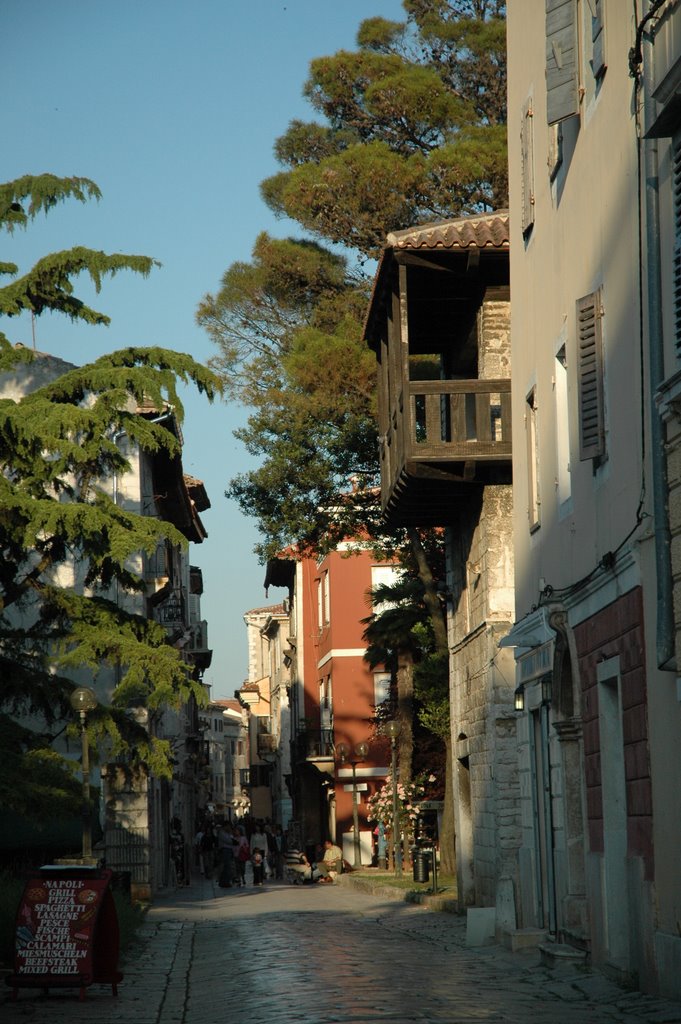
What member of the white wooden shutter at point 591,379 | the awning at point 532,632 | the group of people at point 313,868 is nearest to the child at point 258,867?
the group of people at point 313,868

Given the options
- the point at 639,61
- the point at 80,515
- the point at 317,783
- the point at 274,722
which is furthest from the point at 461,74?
the point at 274,722

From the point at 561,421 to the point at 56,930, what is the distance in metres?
7.07

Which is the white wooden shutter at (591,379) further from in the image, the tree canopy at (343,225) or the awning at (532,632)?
the tree canopy at (343,225)

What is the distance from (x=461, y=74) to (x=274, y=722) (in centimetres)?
5436

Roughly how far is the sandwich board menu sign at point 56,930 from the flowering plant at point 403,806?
2268 cm

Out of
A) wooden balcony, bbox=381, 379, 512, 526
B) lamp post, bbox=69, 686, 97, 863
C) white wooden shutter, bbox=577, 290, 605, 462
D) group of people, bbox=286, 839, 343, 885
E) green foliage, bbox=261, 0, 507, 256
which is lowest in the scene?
group of people, bbox=286, 839, 343, 885

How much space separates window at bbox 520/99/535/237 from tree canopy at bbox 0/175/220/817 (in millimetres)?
6915

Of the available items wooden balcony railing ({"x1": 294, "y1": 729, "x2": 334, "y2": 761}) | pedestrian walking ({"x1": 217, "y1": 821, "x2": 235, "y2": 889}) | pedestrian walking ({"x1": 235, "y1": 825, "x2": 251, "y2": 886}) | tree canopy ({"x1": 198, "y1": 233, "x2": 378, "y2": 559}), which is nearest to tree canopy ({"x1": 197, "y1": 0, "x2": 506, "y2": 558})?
tree canopy ({"x1": 198, "y1": 233, "x2": 378, "y2": 559})

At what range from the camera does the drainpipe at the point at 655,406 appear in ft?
34.6

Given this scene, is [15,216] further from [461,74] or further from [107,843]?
[107,843]

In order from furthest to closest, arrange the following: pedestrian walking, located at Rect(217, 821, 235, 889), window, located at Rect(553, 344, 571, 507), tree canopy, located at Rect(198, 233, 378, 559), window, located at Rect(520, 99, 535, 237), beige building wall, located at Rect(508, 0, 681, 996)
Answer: pedestrian walking, located at Rect(217, 821, 235, 889) < tree canopy, located at Rect(198, 233, 378, 559) < window, located at Rect(520, 99, 535, 237) < window, located at Rect(553, 344, 571, 507) < beige building wall, located at Rect(508, 0, 681, 996)

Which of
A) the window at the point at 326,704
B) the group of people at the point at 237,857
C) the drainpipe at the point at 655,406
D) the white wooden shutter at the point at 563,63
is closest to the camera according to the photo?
the drainpipe at the point at 655,406

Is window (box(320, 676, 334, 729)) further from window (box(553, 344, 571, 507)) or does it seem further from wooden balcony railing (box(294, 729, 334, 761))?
window (box(553, 344, 571, 507))

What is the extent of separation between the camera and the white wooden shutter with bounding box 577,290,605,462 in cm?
Answer: 1296
